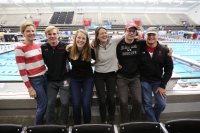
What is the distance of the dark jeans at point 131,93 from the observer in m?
2.98

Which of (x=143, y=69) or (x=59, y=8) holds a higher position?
(x=59, y=8)

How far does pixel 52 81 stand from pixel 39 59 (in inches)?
13.5

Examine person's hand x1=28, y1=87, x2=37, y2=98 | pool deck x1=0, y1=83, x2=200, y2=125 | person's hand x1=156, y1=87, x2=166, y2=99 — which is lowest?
pool deck x1=0, y1=83, x2=200, y2=125

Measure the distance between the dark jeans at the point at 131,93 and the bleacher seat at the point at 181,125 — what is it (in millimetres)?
Result: 1030

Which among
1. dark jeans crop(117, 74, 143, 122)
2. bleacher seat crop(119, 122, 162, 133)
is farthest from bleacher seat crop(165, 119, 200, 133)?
dark jeans crop(117, 74, 143, 122)

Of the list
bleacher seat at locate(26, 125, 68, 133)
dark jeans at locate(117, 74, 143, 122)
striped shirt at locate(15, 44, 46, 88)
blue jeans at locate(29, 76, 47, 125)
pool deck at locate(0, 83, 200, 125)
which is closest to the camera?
bleacher seat at locate(26, 125, 68, 133)

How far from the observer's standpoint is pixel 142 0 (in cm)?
3394

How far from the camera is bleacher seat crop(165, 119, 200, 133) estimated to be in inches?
76.5

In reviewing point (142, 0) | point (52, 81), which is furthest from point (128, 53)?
point (142, 0)

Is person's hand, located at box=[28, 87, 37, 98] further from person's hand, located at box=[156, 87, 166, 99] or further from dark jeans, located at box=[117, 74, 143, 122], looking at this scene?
person's hand, located at box=[156, 87, 166, 99]

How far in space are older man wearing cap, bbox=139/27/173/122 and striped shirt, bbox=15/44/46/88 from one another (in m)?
1.37

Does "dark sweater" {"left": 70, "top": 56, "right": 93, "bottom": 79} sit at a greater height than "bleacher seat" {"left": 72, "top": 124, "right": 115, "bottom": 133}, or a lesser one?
greater

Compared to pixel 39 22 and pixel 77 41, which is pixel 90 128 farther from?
pixel 39 22

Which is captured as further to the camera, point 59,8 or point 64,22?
point 59,8
